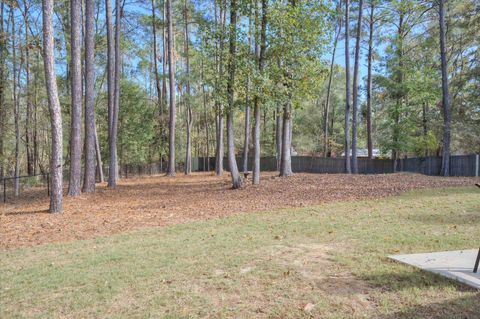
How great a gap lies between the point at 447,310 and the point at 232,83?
10022 mm

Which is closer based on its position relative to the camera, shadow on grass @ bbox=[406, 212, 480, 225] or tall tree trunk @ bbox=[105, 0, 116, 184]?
shadow on grass @ bbox=[406, 212, 480, 225]

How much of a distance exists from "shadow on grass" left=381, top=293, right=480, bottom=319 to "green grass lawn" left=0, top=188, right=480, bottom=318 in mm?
14

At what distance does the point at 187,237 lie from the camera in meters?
6.12

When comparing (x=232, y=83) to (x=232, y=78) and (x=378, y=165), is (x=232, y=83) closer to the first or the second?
(x=232, y=78)

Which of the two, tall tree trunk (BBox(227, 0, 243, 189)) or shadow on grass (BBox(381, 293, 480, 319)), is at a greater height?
tall tree trunk (BBox(227, 0, 243, 189))

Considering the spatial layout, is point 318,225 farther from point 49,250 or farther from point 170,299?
point 49,250

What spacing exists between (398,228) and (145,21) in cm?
2004

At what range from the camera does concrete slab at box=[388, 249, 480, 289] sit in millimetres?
3589

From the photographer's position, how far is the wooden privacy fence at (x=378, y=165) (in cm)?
1627

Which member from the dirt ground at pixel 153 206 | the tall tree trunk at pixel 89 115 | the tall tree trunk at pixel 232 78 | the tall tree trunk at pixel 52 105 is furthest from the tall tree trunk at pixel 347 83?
the tall tree trunk at pixel 52 105

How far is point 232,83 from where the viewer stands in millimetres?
12117

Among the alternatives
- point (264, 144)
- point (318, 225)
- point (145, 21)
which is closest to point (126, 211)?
point (318, 225)

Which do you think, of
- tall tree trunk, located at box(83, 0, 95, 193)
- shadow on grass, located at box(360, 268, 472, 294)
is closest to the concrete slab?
shadow on grass, located at box(360, 268, 472, 294)

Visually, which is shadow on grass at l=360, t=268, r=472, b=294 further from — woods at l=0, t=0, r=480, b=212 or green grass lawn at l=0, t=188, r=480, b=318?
woods at l=0, t=0, r=480, b=212
